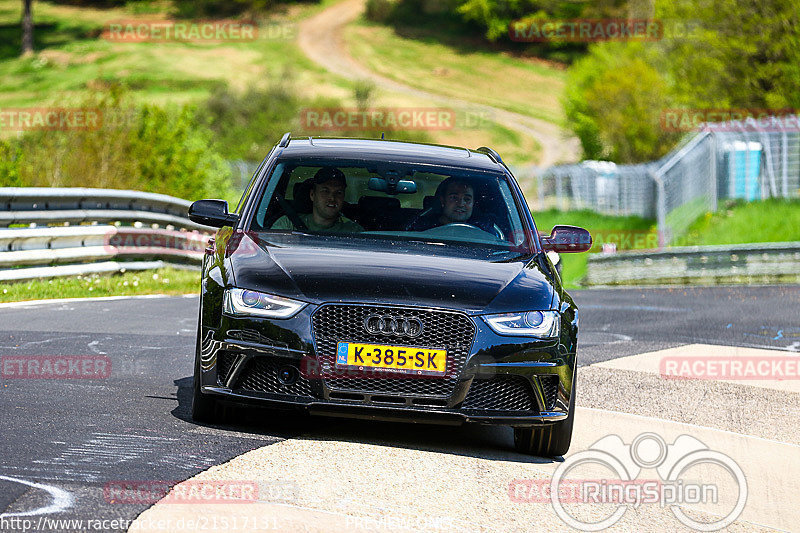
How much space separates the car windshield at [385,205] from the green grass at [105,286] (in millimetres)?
6737

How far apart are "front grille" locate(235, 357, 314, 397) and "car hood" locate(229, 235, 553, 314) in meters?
0.38

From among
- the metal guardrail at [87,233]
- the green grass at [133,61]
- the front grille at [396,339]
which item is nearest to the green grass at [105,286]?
the metal guardrail at [87,233]

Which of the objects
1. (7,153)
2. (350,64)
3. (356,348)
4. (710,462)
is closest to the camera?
(356,348)

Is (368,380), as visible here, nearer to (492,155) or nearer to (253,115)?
(492,155)

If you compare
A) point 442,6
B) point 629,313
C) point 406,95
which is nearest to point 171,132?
point 629,313

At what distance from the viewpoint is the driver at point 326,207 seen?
7613 mm

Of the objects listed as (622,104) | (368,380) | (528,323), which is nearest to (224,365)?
(368,380)

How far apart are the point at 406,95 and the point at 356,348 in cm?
8033

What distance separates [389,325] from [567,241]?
1.93 metres

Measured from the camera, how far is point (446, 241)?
24.8 ft

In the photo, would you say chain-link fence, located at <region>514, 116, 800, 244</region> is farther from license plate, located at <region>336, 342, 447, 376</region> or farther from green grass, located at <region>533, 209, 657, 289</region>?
license plate, located at <region>336, 342, 447, 376</region>

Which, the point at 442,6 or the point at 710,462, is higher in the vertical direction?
the point at 442,6

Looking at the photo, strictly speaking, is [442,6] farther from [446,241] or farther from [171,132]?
[446,241]

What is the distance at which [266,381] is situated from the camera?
21.8 ft
